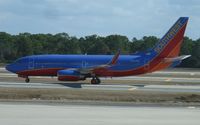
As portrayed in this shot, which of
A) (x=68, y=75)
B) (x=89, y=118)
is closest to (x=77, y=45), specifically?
→ (x=68, y=75)

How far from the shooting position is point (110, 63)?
1969 inches

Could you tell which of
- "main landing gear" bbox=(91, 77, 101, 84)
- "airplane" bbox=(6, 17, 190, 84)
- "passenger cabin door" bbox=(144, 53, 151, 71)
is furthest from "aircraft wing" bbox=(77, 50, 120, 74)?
"passenger cabin door" bbox=(144, 53, 151, 71)

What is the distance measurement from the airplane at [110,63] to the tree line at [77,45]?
80.6 m

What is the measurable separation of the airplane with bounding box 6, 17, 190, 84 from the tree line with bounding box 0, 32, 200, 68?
80565 millimetres

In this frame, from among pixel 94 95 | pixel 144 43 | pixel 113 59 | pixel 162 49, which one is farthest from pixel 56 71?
pixel 144 43

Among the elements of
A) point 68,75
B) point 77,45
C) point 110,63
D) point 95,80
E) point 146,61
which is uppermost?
point 77,45

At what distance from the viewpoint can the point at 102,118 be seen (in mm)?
18688

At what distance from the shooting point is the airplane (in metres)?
49.6

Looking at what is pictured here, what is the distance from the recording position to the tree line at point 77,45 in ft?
452

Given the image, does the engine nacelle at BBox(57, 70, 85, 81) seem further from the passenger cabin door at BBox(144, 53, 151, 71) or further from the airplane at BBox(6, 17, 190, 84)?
the passenger cabin door at BBox(144, 53, 151, 71)

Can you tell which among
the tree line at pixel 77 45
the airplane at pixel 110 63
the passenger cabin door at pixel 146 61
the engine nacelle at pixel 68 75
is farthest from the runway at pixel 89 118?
the tree line at pixel 77 45

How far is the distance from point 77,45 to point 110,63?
96765 mm

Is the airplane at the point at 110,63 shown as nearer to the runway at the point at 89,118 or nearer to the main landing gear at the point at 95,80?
the main landing gear at the point at 95,80

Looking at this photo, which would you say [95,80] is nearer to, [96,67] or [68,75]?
[96,67]
